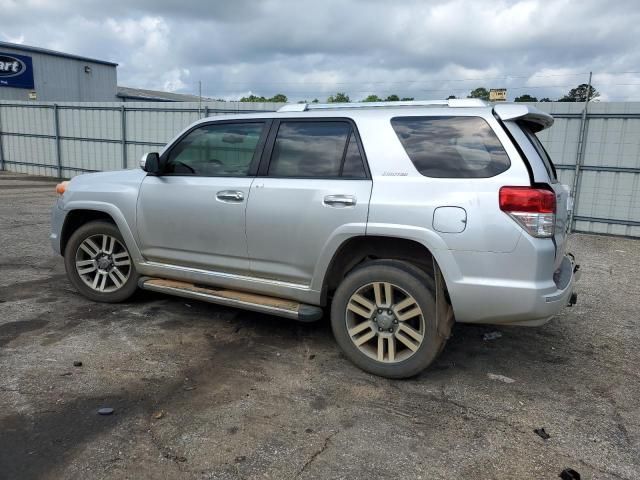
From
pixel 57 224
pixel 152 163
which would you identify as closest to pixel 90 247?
pixel 57 224

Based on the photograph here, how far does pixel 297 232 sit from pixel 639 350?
123 inches

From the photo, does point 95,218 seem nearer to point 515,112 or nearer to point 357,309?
point 357,309

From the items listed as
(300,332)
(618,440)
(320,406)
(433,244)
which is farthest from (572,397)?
(300,332)

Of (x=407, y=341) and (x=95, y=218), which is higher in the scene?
(x=95, y=218)

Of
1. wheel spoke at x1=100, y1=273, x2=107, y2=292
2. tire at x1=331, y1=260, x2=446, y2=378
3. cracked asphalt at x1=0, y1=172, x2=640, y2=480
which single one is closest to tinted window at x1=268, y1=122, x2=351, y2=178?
tire at x1=331, y1=260, x2=446, y2=378

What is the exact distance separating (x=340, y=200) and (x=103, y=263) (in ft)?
8.82

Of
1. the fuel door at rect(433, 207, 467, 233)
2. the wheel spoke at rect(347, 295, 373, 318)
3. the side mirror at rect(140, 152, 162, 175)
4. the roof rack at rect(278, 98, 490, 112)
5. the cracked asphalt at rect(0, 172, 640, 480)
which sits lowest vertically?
the cracked asphalt at rect(0, 172, 640, 480)

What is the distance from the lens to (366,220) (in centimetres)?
350

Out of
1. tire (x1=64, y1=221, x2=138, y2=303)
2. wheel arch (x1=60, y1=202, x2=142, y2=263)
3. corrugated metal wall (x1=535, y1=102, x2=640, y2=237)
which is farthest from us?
corrugated metal wall (x1=535, y1=102, x2=640, y2=237)

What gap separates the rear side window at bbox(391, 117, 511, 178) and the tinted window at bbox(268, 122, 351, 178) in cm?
47

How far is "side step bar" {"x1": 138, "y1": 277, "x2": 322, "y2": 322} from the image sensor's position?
150 inches

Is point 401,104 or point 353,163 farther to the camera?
point 401,104

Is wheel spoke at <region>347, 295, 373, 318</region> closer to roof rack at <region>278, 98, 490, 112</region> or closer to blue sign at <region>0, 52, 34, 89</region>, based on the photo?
roof rack at <region>278, 98, 490, 112</region>

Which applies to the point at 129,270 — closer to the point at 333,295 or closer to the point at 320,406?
the point at 333,295
